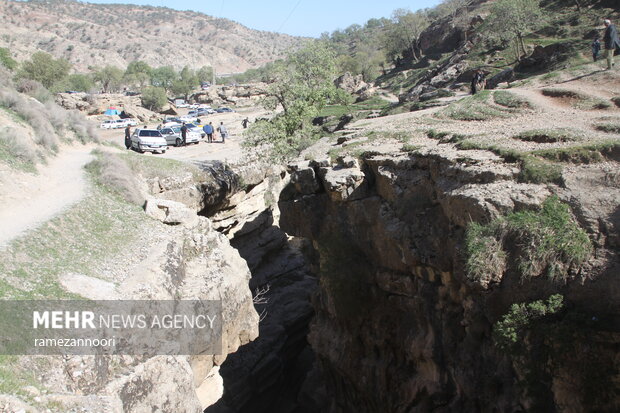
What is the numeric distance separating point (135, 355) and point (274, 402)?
14.5 metres

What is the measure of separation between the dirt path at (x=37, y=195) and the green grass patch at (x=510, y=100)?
15.5 metres

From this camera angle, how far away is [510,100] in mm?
18281

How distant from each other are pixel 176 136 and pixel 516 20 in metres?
25.9

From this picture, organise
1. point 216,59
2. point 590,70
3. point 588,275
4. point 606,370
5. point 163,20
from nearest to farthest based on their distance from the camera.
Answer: point 606,370 → point 588,275 → point 590,70 → point 216,59 → point 163,20

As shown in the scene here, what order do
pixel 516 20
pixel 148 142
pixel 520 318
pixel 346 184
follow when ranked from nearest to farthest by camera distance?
pixel 520 318 → pixel 346 184 → pixel 148 142 → pixel 516 20

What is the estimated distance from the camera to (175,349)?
1036 cm

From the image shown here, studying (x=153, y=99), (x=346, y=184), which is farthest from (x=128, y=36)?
(x=346, y=184)

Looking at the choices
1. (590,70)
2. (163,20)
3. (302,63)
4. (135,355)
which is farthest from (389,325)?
(163,20)

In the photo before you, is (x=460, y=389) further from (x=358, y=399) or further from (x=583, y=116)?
(x=583, y=116)

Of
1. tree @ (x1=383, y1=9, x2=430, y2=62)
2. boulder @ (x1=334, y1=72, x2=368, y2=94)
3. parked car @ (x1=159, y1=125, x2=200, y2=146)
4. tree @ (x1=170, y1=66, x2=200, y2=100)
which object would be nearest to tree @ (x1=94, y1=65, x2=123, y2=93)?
tree @ (x1=170, y1=66, x2=200, y2=100)

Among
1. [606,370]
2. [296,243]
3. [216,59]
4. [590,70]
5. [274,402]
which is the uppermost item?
[216,59]

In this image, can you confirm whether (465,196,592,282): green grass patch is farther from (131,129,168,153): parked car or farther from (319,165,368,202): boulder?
(131,129,168,153): parked car

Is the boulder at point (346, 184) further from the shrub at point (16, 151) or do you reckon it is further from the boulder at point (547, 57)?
the boulder at point (547, 57)

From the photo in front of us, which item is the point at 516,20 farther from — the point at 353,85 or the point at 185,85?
the point at 185,85
